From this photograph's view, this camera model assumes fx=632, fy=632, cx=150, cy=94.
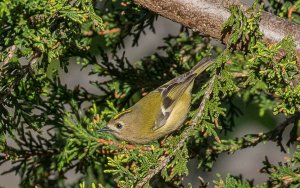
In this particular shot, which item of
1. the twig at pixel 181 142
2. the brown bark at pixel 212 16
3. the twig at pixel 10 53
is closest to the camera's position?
the twig at pixel 181 142

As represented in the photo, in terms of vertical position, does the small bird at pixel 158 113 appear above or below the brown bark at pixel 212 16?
below

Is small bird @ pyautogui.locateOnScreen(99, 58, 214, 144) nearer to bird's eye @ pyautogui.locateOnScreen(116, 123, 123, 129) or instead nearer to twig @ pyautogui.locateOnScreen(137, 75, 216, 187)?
bird's eye @ pyautogui.locateOnScreen(116, 123, 123, 129)

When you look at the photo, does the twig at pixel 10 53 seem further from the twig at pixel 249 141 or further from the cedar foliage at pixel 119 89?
the twig at pixel 249 141

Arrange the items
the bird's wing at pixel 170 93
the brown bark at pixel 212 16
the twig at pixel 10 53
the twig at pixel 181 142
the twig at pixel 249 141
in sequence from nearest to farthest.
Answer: the twig at pixel 181 142, the twig at pixel 10 53, the brown bark at pixel 212 16, the twig at pixel 249 141, the bird's wing at pixel 170 93

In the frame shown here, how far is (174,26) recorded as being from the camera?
7.62 metres

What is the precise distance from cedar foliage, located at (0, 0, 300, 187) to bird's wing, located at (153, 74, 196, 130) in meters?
0.09

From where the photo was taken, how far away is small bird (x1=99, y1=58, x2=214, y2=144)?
3635 mm

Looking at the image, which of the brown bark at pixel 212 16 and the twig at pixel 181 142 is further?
the brown bark at pixel 212 16

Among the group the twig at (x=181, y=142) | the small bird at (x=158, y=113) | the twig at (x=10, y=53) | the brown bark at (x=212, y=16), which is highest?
the brown bark at (x=212, y=16)

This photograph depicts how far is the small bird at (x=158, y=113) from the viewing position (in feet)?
11.9

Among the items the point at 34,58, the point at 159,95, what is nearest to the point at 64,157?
the point at 34,58

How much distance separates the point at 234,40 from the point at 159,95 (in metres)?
1.38

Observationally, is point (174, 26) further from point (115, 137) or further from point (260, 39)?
point (260, 39)

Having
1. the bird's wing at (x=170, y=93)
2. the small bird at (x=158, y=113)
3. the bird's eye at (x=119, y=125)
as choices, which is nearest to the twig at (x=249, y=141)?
the small bird at (x=158, y=113)
